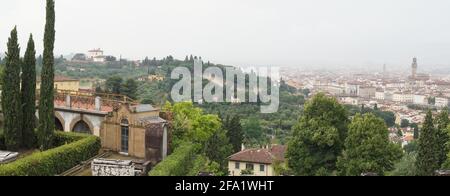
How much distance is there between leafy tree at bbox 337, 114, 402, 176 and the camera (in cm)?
2448

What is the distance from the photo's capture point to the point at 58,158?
17.1 m

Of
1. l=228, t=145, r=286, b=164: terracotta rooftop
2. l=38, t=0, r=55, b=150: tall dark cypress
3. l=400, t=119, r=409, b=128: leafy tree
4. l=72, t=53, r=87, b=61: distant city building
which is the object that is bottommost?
l=400, t=119, r=409, b=128: leafy tree

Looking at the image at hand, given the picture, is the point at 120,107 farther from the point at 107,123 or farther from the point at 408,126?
the point at 408,126

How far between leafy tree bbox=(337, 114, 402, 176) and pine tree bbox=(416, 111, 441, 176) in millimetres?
1462

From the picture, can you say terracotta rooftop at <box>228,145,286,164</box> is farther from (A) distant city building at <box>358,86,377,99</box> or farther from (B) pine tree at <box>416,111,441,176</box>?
(A) distant city building at <box>358,86,377,99</box>

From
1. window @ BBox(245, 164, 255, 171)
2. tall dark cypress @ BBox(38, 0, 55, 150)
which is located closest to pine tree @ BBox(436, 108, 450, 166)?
window @ BBox(245, 164, 255, 171)

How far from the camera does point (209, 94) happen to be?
285ft

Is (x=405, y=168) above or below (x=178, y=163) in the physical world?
below

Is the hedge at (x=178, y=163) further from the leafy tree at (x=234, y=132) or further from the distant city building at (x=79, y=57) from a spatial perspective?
the distant city building at (x=79, y=57)

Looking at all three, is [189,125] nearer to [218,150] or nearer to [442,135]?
[442,135]

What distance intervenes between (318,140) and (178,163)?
10266 millimetres

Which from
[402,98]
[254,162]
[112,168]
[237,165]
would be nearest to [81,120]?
[112,168]
